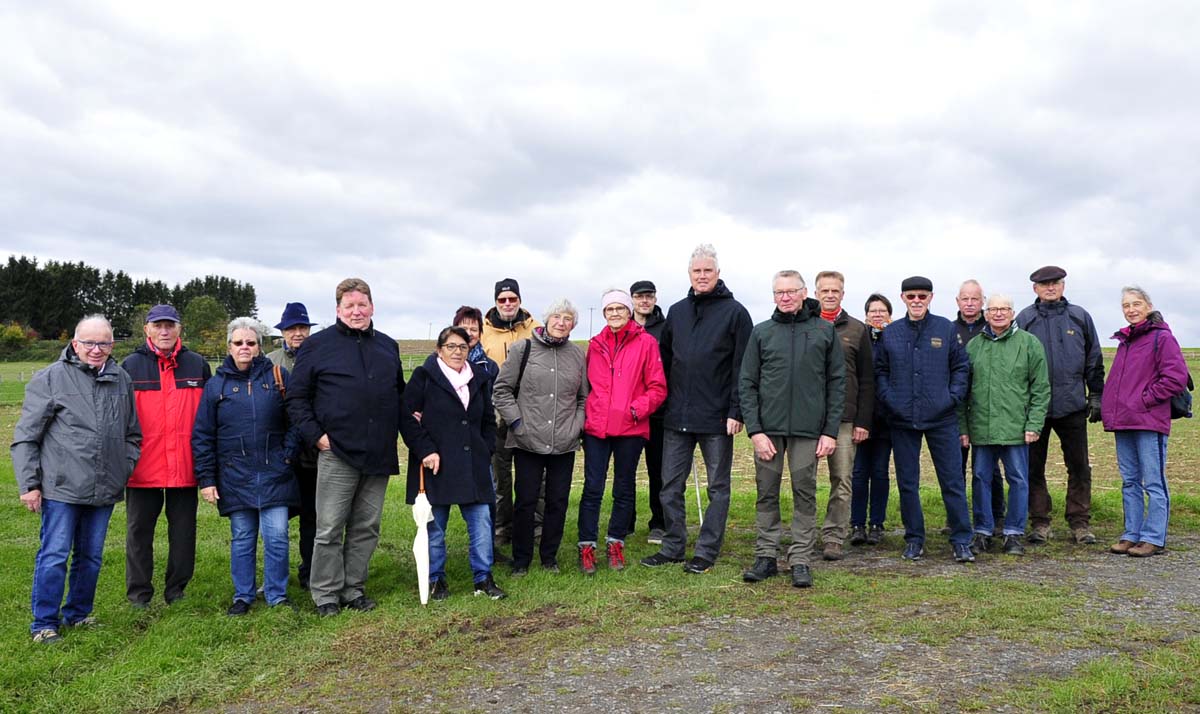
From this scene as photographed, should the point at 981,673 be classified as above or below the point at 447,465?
below

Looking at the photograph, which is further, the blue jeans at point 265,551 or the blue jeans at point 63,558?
the blue jeans at point 265,551

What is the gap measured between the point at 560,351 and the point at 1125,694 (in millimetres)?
4692

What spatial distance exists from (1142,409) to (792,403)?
349 cm

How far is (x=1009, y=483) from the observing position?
311 inches

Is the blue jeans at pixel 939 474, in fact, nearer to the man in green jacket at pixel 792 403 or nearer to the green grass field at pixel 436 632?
the green grass field at pixel 436 632

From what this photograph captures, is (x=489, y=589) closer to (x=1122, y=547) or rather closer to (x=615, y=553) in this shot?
(x=615, y=553)

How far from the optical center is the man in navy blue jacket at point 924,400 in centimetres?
776

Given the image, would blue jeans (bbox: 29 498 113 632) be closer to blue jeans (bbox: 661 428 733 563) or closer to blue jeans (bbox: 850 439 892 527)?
blue jeans (bbox: 661 428 733 563)

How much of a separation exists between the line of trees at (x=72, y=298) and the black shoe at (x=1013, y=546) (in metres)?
95.8

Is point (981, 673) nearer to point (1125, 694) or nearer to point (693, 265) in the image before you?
point (1125, 694)

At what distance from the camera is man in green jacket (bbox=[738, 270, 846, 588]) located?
7031 mm

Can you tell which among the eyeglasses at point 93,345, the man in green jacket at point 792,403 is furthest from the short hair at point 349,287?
the man in green jacket at point 792,403

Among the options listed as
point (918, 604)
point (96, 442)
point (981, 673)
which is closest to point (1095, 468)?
point (918, 604)

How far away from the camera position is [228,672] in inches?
213
